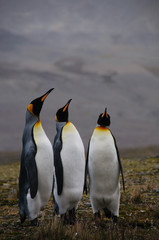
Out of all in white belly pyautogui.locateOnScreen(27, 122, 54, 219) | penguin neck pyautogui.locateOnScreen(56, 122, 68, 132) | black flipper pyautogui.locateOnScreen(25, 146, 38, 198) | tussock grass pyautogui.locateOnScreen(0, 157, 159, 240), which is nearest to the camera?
tussock grass pyautogui.locateOnScreen(0, 157, 159, 240)

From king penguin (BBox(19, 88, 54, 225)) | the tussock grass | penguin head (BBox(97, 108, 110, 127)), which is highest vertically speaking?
penguin head (BBox(97, 108, 110, 127))

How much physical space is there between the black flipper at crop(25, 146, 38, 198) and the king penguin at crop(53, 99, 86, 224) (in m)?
0.62

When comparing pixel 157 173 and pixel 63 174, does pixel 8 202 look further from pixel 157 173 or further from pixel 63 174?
pixel 157 173

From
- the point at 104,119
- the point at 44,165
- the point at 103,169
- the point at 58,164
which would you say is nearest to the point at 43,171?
the point at 44,165

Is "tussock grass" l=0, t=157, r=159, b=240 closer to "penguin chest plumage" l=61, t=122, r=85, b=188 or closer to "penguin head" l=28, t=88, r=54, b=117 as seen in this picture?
"penguin chest plumage" l=61, t=122, r=85, b=188

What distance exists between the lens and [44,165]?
6449 millimetres

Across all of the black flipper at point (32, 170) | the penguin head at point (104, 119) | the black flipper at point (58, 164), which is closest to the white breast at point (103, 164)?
the penguin head at point (104, 119)

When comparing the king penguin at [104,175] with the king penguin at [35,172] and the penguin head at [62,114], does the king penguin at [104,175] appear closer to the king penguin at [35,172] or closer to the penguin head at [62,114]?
the penguin head at [62,114]

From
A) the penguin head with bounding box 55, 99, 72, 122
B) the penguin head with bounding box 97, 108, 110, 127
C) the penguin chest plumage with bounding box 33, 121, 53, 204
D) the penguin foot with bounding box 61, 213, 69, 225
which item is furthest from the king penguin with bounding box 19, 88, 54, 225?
the penguin head with bounding box 97, 108, 110, 127

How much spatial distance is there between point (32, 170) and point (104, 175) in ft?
5.85

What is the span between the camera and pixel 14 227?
6379mm

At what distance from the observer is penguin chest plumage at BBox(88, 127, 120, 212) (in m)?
7.03

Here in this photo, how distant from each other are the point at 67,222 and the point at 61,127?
2.23 metres

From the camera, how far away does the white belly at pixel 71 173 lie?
664 cm
